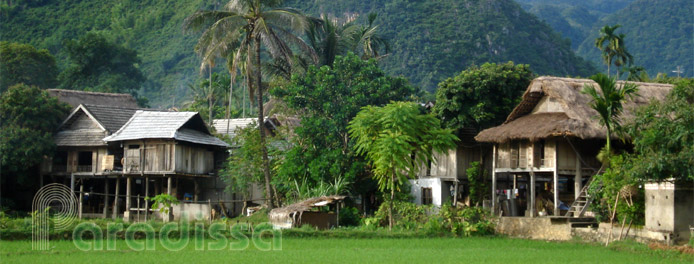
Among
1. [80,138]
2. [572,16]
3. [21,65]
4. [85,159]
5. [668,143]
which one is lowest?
[85,159]

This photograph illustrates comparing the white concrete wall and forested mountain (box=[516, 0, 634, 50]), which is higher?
forested mountain (box=[516, 0, 634, 50])

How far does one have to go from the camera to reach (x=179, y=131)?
3312 centimetres

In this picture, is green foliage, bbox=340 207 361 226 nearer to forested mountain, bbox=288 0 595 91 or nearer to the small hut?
the small hut

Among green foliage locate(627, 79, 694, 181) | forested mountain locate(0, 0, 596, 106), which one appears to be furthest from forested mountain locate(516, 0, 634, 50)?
green foliage locate(627, 79, 694, 181)

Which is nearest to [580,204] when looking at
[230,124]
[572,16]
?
[230,124]

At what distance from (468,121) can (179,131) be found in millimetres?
11851

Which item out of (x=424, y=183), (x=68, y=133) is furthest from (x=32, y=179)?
(x=424, y=183)

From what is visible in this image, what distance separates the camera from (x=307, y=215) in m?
26.1

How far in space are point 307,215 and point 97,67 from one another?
3665 centimetres

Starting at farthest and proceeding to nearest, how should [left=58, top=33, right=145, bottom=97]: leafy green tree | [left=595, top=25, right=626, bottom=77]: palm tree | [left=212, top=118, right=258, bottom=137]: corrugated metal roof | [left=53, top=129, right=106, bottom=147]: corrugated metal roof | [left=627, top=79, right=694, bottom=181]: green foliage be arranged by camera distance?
[left=58, top=33, right=145, bottom=97]: leafy green tree, [left=595, top=25, right=626, bottom=77]: palm tree, [left=212, top=118, right=258, bottom=137]: corrugated metal roof, [left=53, top=129, right=106, bottom=147]: corrugated metal roof, [left=627, top=79, right=694, bottom=181]: green foliage

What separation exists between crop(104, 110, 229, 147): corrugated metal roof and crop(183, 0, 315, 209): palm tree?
15.1 feet

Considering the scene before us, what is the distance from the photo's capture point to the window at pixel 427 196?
31828mm

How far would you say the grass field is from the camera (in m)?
17.7

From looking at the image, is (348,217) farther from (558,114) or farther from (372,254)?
(372,254)
